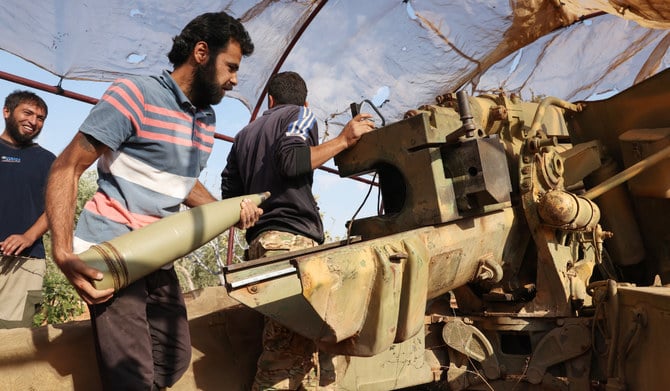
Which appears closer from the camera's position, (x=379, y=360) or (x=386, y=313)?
(x=386, y=313)

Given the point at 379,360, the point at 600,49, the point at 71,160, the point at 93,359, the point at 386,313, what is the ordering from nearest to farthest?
the point at 71,160 → the point at 386,313 → the point at 93,359 → the point at 379,360 → the point at 600,49

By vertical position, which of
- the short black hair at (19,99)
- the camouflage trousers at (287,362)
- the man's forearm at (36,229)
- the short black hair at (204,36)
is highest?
the short black hair at (19,99)

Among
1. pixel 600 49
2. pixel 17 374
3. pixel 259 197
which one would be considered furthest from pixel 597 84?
pixel 17 374

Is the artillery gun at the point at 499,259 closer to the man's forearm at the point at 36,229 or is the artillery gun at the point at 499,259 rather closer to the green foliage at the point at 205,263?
the man's forearm at the point at 36,229

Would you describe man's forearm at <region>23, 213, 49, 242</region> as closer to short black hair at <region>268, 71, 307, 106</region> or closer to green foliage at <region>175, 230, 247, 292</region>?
short black hair at <region>268, 71, 307, 106</region>

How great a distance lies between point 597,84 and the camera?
7914mm

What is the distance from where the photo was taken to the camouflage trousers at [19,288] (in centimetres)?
454

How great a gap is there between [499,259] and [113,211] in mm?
2472

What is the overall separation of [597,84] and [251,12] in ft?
14.9

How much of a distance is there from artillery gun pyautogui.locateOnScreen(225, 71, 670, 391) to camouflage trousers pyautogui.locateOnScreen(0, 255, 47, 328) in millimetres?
A: 2566

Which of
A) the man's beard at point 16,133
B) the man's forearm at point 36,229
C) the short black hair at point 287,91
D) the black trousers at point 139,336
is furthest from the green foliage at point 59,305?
the black trousers at point 139,336

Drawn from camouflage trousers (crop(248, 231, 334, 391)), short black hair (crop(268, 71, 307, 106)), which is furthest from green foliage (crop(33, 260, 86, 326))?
camouflage trousers (crop(248, 231, 334, 391))

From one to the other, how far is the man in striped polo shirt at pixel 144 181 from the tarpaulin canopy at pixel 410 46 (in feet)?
9.05

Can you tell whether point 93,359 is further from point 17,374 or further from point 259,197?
point 259,197
